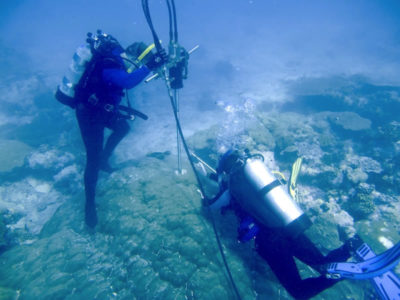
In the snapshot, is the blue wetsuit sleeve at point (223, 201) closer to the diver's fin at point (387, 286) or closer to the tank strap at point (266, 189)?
the tank strap at point (266, 189)

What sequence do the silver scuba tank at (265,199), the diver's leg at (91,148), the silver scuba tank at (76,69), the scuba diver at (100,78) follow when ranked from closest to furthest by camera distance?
1. the silver scuba tank at (265,199)
2. the scuba diver at (100,78)
3. the silver scuba tank at (76,69)
4. the diver's leg at (91,148)

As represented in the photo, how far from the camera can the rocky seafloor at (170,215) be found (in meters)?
3.51

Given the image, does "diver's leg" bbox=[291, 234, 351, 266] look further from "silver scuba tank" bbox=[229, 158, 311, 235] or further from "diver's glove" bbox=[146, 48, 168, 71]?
"diver's glove" bbox=[146, 48, 168, 71]

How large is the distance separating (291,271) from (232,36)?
5089cm

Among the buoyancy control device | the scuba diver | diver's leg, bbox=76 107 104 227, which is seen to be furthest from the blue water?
the buoyancy control device

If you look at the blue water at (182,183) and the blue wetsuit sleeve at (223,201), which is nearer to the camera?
the blue water at (182,183)

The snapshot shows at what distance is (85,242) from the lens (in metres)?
4.37

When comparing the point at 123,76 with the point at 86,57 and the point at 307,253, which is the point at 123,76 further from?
the point at 307,253

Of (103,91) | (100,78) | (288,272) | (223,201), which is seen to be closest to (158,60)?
(100,78)

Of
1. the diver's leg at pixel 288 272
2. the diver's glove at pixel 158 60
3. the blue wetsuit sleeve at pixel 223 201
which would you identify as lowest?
the diver's leg at pixel 288 272

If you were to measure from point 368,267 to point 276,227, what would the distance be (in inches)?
52.1

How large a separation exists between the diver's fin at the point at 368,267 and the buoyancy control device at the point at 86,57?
17.2 ft

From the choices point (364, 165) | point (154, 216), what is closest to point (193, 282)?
point (154, 216)

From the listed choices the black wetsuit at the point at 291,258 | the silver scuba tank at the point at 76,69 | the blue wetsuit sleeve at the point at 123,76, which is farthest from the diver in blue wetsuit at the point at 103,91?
the black wetsuit at the point at 291,258
